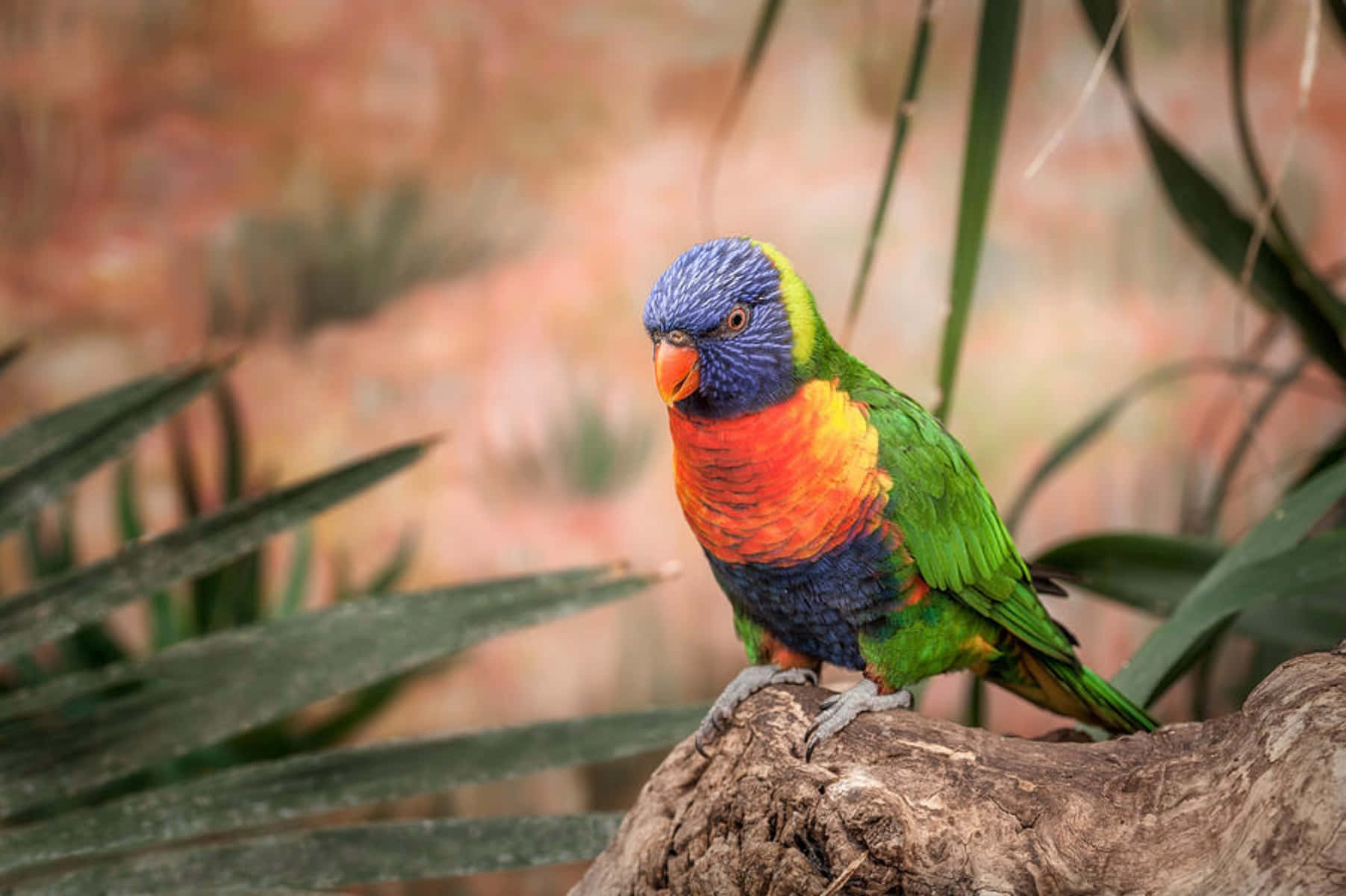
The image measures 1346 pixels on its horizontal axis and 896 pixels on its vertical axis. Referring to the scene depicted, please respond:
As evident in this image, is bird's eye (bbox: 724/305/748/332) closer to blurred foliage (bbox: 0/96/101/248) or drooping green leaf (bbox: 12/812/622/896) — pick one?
drooping green leaf (bbox: 12/812/622/896)

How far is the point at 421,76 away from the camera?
286 cm

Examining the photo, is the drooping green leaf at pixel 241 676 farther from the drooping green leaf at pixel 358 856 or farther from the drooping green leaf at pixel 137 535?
the drooping green leaf at pixel 137 535

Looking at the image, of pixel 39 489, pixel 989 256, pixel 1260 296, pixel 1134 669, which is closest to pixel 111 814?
pixel 39 489

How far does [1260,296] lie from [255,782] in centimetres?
148

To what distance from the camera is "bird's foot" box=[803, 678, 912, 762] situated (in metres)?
1.05

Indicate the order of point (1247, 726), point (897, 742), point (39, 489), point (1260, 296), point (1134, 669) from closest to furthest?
point (1247, 726) < point (897, 742) < point (1134, 669) < point (39, 489) < point (1260, 296)

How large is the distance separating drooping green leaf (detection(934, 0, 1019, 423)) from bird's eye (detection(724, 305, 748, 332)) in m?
0.31

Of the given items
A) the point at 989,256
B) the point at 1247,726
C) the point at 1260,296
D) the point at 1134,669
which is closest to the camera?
the point at 1247,726

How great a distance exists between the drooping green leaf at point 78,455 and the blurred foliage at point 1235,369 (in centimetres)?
89

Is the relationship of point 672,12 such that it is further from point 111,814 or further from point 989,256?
point 111,814

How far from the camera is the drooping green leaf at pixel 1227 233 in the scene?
55.4 inches

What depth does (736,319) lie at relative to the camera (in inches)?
43.6

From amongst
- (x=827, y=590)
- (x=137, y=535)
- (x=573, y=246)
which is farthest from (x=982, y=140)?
(x=137, y=535)

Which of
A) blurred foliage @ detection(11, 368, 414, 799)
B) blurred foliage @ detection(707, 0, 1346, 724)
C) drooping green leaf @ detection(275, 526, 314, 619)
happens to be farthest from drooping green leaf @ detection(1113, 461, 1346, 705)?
drooping green leaf @ detection(275, 526, 314, 619)
